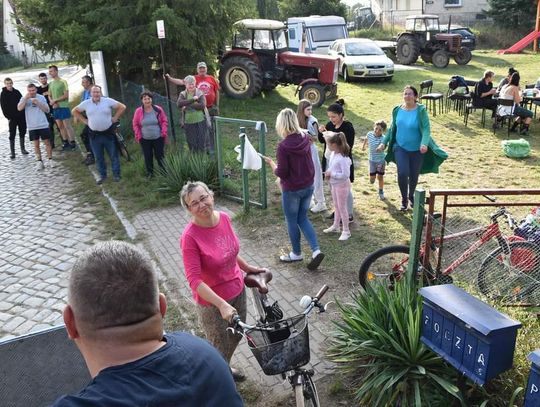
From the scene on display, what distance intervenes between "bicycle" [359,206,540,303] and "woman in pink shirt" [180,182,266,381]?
1.32m

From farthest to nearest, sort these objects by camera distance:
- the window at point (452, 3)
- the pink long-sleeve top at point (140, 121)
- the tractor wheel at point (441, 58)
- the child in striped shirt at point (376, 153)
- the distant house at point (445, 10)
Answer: the window at point (452, 3)
the distant house at point (445, 10)
the tractor wheel at point (441, 58)
the pink long-sleeve top at point (140, 121)
the child in striped shirt at point (376, 153)

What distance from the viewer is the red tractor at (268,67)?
15977 millimetres

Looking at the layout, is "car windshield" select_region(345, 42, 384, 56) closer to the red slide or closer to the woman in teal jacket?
the red slide

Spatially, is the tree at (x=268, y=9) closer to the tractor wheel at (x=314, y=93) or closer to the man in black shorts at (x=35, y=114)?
the tractor wheel at (x=314, y=93)

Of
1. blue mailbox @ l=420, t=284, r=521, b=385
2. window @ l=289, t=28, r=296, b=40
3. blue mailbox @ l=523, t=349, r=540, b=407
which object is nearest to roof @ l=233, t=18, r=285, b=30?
window @ l=289, t=28, r=296, b=40

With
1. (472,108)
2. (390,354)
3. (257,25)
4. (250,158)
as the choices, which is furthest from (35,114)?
(472,108)

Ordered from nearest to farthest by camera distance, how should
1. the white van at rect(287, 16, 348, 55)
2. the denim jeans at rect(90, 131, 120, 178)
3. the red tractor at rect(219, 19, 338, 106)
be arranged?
the denim jeans at rect(90, 131, 120, 178) < the red tractor at rect(219, 19, 338, 106) < the white van at rect(287, 16, 348, 55)

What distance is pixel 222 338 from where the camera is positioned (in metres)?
3.77

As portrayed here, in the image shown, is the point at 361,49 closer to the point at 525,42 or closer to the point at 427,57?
the point at 427,57

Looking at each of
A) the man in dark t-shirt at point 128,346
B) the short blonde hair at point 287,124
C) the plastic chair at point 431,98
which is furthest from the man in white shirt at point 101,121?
the plastic chair at point 431,98

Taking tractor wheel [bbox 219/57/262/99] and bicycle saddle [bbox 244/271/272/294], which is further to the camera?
tractor wheel [bbox 219/57/262/99]

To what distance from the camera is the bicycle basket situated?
287 cm

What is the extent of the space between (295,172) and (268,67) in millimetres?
11811

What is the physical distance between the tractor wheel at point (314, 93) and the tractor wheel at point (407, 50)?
11.8 metres
